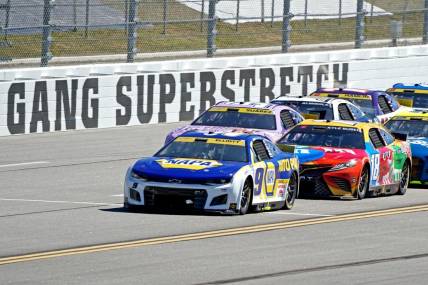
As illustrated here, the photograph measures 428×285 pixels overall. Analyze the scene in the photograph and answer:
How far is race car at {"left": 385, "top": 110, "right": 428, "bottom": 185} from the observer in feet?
76.5

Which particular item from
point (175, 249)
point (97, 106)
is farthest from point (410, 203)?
point (97, 106)

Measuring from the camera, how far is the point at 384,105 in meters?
30.8

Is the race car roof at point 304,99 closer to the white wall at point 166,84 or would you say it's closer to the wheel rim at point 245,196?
the white wall at point 166,84

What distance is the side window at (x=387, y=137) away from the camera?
22.3m

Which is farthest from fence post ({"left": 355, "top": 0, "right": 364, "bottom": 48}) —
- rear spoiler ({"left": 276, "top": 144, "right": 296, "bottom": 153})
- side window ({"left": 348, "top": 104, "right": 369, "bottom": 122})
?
rear spoiler ({"left": 276, "top": 144, "right": 296, "bottom": 153})

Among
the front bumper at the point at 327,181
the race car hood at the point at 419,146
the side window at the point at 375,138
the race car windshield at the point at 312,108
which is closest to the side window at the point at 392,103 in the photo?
the race car windshield at the point at 312,108

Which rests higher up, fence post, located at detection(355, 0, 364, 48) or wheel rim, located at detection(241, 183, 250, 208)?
fence post, located at detection(355, 0, 364, 48)

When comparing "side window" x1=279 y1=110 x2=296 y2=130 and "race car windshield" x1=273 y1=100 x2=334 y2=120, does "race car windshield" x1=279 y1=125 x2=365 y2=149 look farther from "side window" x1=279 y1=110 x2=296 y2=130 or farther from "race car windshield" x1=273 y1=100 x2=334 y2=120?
"race car windshield" x1=273 y1=100 x2=334 y2=120

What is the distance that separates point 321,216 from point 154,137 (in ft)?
38.7

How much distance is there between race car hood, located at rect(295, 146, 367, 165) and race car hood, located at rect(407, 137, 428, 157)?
2535mm

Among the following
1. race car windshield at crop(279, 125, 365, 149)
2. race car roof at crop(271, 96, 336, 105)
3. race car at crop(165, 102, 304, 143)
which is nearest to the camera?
race car windshield at crop(279, 125, 365, 149)

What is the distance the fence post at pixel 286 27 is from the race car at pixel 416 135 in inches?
420

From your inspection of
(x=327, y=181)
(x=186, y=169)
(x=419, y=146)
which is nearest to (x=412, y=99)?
(x=419, y=146)

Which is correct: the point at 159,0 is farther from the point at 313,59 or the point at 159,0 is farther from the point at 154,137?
the point at 313,59
